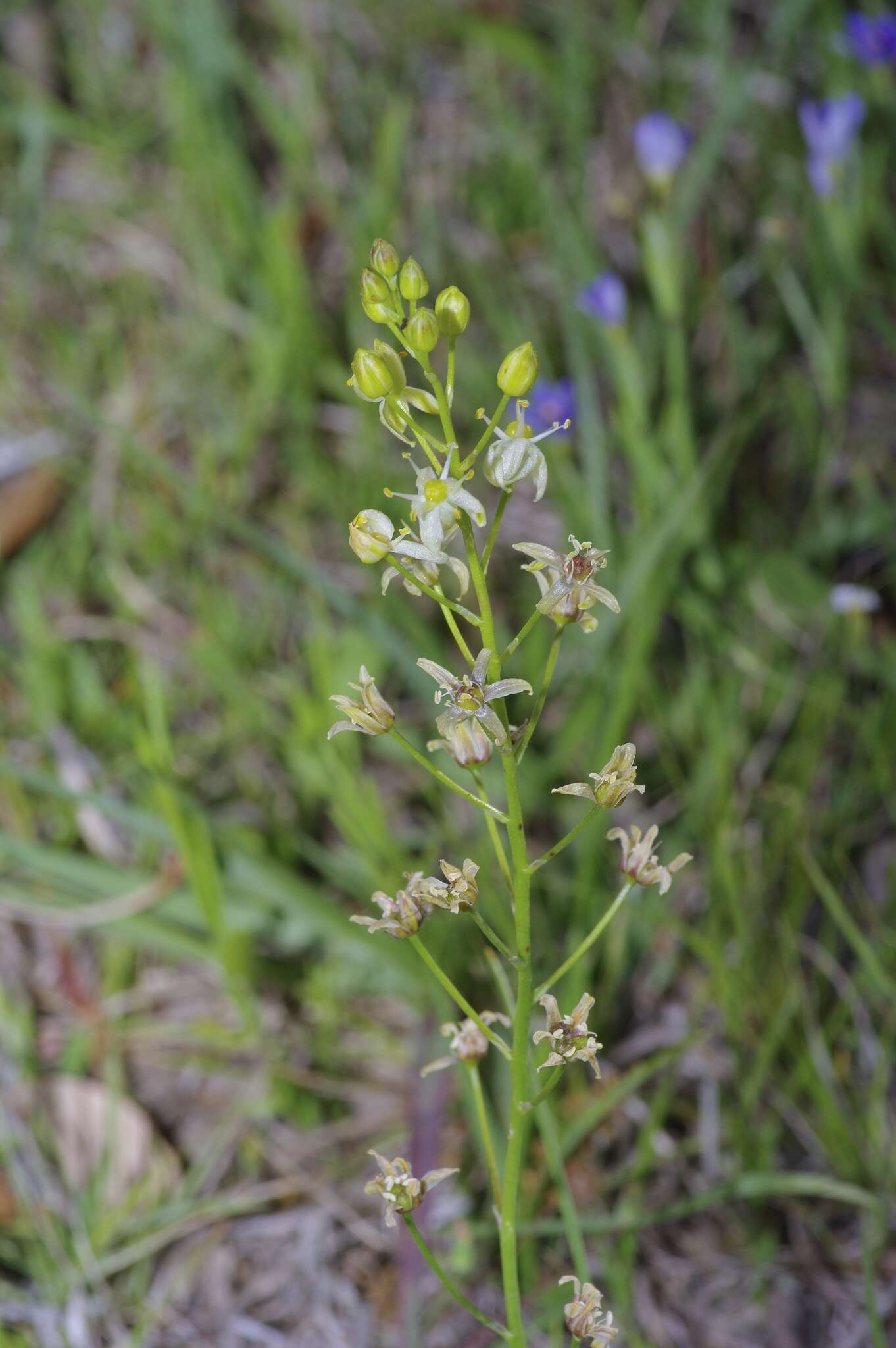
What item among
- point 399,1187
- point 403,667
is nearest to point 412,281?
point 399,1187

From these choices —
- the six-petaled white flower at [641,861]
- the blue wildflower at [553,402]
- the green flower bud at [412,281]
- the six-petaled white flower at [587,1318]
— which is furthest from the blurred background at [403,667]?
the green flower bud at [412,281]

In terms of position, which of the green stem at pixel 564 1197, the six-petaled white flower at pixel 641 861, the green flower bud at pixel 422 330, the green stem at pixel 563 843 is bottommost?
the green stem at pixel 564 1197

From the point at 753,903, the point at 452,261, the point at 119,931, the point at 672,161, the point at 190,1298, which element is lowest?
the point at 190,1298

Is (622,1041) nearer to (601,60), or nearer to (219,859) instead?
(219,859)

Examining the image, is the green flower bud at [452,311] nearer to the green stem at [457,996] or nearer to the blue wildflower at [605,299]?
the green stem at [457,996]

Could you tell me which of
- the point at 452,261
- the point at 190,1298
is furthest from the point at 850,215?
the point at 190,1298

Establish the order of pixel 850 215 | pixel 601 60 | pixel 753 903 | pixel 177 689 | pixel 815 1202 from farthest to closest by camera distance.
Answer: pixel 601 60, pixel 850 215, pixel 177 689, pixel 753 903, pixel 815 1202
